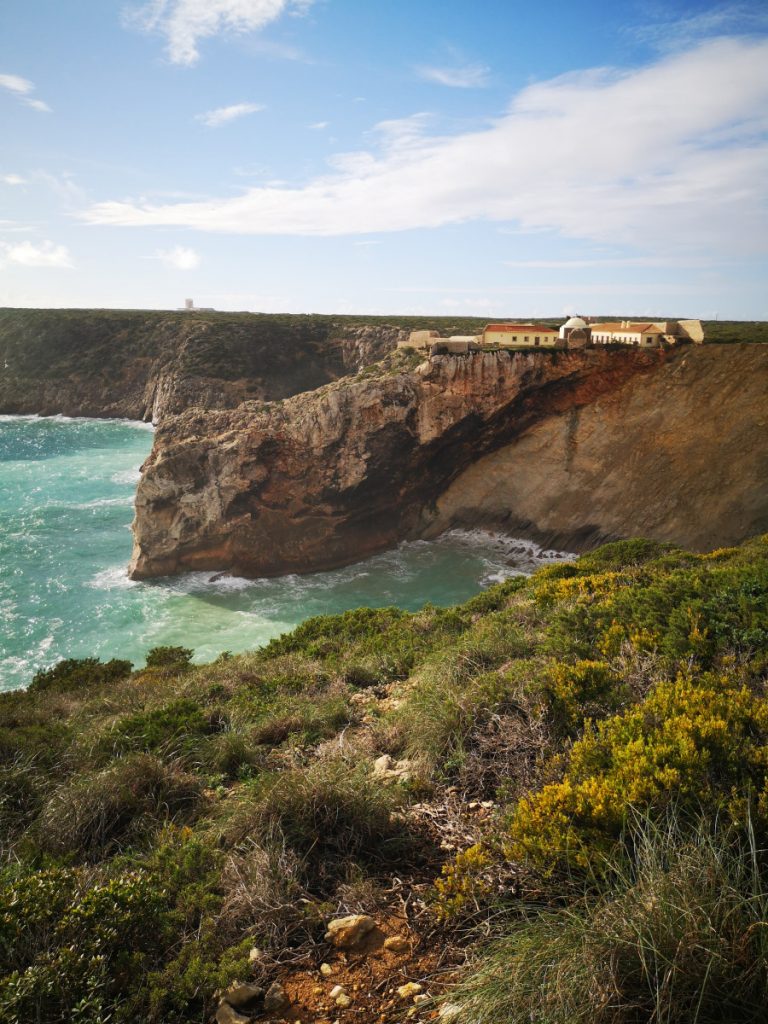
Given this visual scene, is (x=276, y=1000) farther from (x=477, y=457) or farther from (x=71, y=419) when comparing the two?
(x=71, y=419)

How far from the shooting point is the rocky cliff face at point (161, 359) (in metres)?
53.9

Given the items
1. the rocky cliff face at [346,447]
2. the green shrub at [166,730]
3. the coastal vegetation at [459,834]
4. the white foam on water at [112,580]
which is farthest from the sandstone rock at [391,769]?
the white foam on water at [112,580]

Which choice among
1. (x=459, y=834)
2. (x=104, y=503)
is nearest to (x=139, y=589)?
(x=104, y=503)

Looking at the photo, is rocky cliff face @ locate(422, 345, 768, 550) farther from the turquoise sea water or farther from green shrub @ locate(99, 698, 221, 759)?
green shrub @ locate(99, 698, 221, 759)

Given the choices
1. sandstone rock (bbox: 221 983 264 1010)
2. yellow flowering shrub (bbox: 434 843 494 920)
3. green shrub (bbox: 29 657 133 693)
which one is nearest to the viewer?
sandstone rock (bbox: 221 983 264 1010)

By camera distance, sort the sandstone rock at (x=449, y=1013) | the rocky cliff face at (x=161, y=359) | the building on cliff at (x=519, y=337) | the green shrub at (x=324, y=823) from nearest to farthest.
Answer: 1. the sandstone rock at (x=449, y=1013)
2. the green shrub at (x=324, y=823)
3. the building on cliff at (x=519, y=337)
4. the rocky cliff face at (x=161, y=359)

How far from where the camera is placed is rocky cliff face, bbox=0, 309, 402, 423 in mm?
53875

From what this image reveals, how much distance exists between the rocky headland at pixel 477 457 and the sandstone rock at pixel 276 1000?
929 inches

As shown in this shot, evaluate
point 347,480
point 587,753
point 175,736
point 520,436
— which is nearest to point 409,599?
point 347,480

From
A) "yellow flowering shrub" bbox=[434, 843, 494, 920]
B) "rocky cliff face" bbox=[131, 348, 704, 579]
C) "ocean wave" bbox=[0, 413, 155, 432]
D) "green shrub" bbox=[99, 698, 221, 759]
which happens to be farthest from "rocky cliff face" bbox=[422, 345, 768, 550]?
"ocean wave" bbox=[0, 413, 155, 432]

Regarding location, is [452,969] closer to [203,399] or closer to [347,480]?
[347,480]

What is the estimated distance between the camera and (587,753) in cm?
372

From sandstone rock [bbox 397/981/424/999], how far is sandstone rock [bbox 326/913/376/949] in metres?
0.39

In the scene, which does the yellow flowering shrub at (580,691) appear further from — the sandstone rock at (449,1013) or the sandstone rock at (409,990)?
the sandstone rock at (449,1013)
